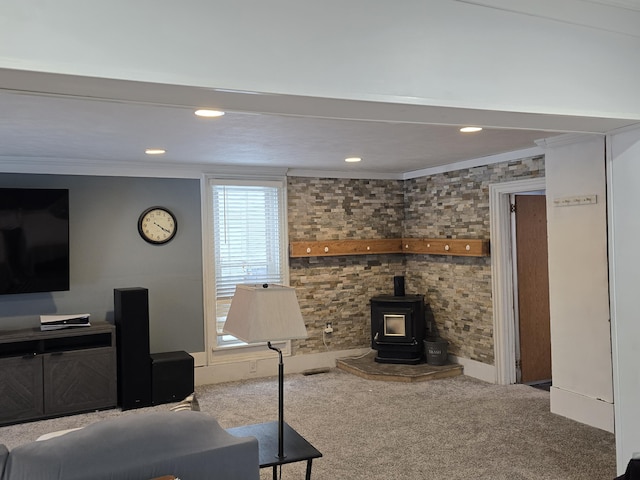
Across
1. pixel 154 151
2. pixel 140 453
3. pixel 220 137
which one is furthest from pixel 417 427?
pixel 154 151

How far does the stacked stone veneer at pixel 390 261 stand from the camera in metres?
5.73

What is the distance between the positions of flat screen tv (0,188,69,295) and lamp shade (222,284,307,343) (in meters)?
3.05

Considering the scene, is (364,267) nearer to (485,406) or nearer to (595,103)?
(485,406)

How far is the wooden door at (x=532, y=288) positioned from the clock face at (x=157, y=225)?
11.2 ft

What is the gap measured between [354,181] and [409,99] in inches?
178

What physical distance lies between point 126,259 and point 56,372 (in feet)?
4.04

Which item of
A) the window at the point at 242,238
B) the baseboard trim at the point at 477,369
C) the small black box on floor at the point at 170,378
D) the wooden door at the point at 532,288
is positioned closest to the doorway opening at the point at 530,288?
the wooden door at the point at 532,288

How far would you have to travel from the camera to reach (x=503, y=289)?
17.9ft

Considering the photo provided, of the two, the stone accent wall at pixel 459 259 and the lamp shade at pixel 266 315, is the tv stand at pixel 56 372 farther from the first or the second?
the stone accent wall at pixel 459 259

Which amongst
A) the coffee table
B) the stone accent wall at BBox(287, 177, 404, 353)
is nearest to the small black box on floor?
the stone accent wall at BBox(287, 177, 404, 353)

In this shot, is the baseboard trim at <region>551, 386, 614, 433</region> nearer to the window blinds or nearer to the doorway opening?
the doorway opening

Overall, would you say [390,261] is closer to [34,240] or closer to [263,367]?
[263,367]

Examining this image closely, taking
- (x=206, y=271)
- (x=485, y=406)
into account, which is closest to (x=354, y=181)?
(x=206, y=271)

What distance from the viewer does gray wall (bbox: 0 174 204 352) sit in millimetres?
5152
